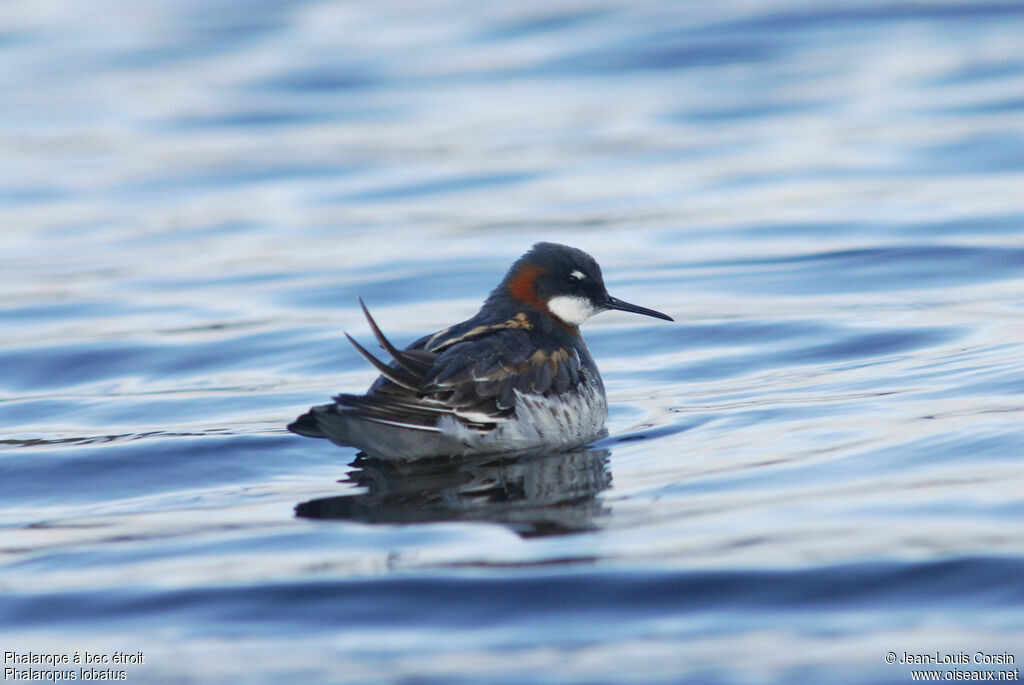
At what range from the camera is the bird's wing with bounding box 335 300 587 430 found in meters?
7.10

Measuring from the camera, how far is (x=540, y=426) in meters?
7.63

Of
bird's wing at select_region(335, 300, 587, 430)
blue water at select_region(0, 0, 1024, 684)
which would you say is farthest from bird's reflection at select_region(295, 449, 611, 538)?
bird's wing at select_region(335, 300, 587, 430)

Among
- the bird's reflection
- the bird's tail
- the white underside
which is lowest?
the bird's reflection

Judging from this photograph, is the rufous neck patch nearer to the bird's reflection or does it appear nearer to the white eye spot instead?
the white eye spot

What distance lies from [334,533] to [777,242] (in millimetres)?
8336

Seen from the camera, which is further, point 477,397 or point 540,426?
point 540,426

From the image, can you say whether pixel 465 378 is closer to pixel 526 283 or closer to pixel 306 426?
pixel 306 426

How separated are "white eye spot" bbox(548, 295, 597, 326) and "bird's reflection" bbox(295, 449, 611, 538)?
1.35m

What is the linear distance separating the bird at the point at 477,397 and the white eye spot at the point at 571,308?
0.21m

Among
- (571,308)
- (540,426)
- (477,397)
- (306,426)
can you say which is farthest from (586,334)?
(306,426)

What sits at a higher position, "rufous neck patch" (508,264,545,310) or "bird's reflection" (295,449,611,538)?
"rufous neck patch" (508,264,545,310)

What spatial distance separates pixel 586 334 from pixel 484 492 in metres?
4.29

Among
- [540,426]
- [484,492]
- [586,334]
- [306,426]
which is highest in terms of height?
[586,334]

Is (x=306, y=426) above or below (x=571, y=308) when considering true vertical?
below
